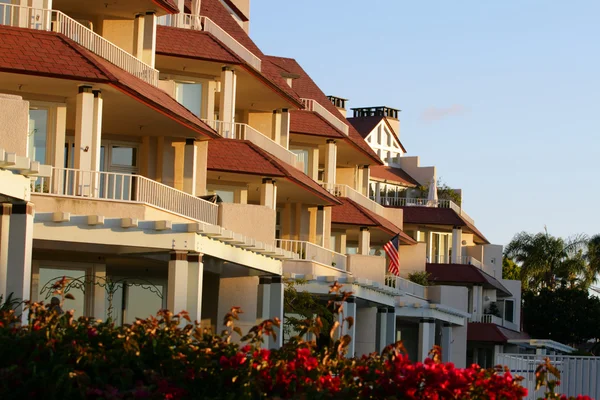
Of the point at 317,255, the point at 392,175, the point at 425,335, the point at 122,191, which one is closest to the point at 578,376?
→ the point at 122,191

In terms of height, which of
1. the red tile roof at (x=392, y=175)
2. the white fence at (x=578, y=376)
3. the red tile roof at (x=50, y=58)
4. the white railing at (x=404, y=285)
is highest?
the red tile roof at (x=392, y=175)

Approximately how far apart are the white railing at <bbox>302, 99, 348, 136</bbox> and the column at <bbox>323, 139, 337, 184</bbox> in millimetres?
1151

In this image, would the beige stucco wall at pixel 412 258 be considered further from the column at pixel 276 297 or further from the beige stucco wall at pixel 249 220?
the beige stucco wall at pixel 249 220

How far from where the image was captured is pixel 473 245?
8025cm

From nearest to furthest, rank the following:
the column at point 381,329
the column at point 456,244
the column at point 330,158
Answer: the column at point 381,329
the column at point 330,158
the column at point 456,244

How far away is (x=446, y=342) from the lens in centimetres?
6109

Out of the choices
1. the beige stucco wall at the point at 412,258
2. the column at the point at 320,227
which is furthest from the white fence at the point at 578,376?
the beige stucco wall at the point at 412,258

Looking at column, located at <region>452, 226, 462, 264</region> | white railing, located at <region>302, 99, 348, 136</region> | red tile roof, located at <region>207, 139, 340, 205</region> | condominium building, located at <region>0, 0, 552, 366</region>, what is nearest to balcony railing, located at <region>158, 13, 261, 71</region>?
condominium building, located at <region>0, 0, 552, 366</region>

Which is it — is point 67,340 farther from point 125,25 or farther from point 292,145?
point 292,145

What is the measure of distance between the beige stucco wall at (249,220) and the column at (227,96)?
8.47m

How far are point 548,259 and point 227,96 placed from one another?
61.4 meters

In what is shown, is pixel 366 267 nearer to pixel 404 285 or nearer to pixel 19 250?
pixel 404 285

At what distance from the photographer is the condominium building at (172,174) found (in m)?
26.6

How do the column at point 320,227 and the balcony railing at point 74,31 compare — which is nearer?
the balcony railing at point 74,31
